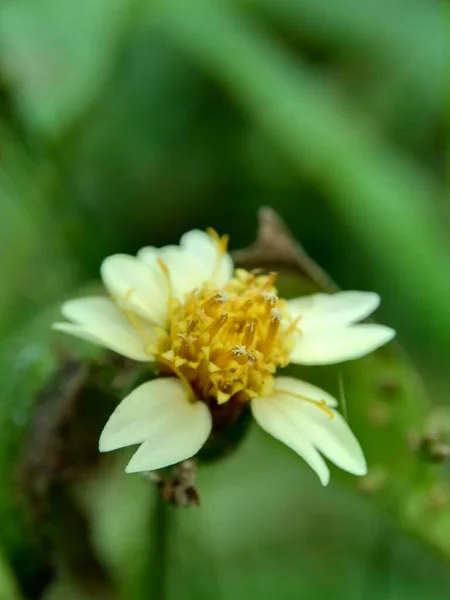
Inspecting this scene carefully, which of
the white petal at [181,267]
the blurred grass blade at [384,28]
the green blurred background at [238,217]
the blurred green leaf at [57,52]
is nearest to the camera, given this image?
the white petal at [181,267]

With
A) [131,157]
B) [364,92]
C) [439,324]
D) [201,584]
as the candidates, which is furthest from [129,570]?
[364,92]

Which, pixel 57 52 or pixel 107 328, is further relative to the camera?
pixel 57 52

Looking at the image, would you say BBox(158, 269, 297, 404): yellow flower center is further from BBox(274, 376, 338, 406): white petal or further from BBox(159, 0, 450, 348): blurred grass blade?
BBox(159, 0, 450, 348): blurred grass blade

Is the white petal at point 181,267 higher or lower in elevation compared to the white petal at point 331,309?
higher

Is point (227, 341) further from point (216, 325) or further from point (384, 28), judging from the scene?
point (384, 28)

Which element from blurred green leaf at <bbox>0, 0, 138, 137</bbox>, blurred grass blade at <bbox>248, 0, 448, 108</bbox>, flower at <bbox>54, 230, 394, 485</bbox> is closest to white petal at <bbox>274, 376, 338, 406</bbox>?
flower at <bbox>54, 230, 394, 485</bbox>

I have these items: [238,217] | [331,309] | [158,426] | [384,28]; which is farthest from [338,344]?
[384,28]

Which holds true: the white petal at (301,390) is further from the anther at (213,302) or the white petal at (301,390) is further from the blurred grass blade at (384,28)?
the blurred grass blade at (384,28)

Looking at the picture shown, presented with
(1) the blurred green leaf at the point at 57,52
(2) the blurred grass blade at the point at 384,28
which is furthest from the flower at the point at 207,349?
(2) the blurred grass blade at the point at 384,28
